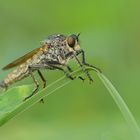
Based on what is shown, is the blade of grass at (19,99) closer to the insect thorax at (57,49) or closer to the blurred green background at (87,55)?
the blurred green background at (87,55)

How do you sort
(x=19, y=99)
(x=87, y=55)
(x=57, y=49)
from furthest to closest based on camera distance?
(x=87, y=55)
(x=57, y=49)
(x=19, y=99)

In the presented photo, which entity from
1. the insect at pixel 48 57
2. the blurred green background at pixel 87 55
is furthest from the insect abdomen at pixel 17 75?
the blurred green background at pixel 87 55

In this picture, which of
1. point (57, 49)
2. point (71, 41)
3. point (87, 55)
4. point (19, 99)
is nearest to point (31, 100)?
point (19, 99)

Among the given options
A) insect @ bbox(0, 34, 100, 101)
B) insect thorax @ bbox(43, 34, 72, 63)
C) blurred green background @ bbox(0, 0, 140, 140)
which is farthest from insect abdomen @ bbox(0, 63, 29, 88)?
blurred green background @ bbox(0, 0, 140, 140)

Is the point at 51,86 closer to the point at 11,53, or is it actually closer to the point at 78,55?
the point at 78,55

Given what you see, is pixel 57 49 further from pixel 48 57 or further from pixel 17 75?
pixel 17 75

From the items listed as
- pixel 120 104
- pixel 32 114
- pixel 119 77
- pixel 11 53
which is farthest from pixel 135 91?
pixel 120 104

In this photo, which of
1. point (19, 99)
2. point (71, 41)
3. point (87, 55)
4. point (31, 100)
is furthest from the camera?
point (87, 55)

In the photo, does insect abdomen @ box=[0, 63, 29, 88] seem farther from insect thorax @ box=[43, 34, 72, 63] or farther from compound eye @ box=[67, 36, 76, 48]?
compound eye @ box=[67, 36, 76, 48]
